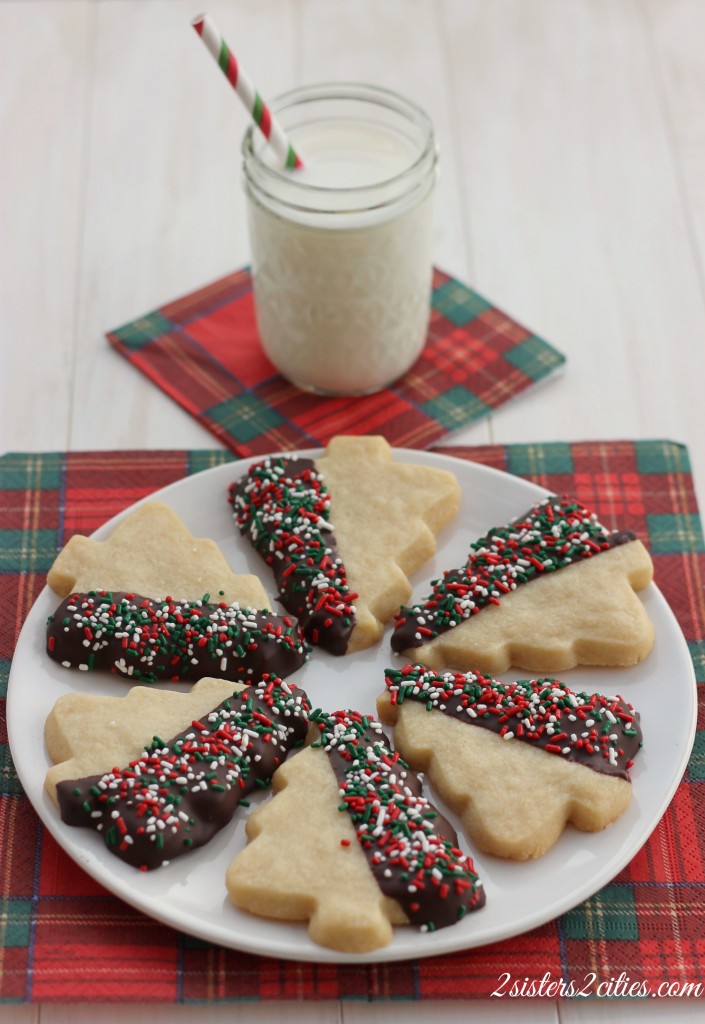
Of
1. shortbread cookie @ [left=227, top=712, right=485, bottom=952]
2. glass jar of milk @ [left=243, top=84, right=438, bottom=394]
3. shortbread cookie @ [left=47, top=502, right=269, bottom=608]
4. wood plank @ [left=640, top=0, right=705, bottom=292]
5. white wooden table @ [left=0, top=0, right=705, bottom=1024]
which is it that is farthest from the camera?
wood plank @ [left=640, top=0, right=705, bottom=292]

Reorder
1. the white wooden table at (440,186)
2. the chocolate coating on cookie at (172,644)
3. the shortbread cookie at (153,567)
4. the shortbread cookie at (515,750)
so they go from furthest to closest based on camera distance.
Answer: the white wooden table at (440,186) < the shortbread cookie at (153,567) < the chocolate coating on cookie at (172,644) < the shortbread cookie at (515,750)

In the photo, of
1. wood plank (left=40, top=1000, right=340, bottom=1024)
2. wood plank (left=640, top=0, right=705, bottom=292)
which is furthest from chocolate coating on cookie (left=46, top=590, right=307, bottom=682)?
wood plank (left=640, top=0, right=705, bottom=292)

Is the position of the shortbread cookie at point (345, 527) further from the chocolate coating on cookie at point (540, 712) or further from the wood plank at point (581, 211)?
the wood plank at point (581, 211)

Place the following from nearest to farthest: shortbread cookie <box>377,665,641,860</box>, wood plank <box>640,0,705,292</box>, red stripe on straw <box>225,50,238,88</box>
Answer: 1. shortbread cookie <box>377,665,641,860</box>
2. red stripe on straw <box>225,50,238,88</box>
3. wood plank <box>640,0,705,292</box>

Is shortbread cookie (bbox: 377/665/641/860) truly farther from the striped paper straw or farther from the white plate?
the striped paper straw

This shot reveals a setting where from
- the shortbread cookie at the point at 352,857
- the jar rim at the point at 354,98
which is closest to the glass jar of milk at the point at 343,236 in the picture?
Answer: the jar rim at the point at 354,98

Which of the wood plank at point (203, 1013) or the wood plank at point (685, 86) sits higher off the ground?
the wood plank at point (685, 86)

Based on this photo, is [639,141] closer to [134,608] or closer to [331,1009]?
[134,608]
